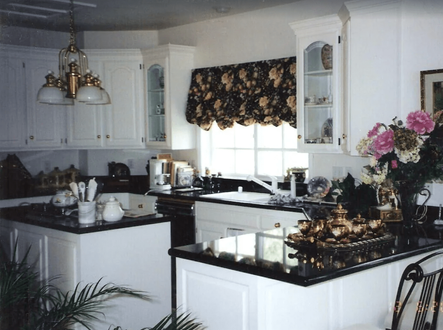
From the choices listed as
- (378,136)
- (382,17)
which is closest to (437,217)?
(378,136)

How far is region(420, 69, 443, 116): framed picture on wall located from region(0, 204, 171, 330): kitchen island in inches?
74.4

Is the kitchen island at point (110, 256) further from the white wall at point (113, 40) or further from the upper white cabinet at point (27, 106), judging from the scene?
the white wall at point (113, 40)

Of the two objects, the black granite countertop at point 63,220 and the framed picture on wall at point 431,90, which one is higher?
the framed picture on wall at point 431,90

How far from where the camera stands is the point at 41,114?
5797mm

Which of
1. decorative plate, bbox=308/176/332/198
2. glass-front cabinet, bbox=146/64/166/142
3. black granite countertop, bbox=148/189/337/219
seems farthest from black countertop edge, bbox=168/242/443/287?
glass-front cabinet, bbox=146/64/166/142

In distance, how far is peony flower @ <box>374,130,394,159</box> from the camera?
2871 millimetres

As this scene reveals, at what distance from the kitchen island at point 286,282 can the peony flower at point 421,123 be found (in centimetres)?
56

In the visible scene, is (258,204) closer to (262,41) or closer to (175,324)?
(262,41)

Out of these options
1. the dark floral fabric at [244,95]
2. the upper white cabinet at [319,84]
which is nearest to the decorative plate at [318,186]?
the upper white cabinet at [319,84]

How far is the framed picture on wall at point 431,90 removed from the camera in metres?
3.53

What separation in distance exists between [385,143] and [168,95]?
3.17m

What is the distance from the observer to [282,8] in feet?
16.2

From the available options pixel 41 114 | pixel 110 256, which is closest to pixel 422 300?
pixel 110 256

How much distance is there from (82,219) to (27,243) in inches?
25.6
